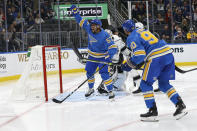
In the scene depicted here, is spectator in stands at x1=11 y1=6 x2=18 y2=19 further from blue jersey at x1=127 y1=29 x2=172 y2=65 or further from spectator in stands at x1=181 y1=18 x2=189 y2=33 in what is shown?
blue jersey at x1=127 y1=29 x2=172 y2=65

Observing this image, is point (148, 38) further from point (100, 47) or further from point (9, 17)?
point (9, 17)

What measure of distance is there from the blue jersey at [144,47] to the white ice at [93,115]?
2.50 feet

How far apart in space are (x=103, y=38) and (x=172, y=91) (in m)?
1.74

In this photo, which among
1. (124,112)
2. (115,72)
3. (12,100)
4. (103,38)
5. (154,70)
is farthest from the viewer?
(115,72)

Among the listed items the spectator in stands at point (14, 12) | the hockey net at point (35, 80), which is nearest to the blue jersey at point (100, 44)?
the hockey net at point (35, 80)

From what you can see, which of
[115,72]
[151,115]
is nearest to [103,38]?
[115,72]

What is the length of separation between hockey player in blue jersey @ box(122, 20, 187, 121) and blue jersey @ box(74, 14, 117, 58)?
4.30 feet

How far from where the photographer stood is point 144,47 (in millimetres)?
3895

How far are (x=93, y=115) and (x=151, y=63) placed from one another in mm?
1140

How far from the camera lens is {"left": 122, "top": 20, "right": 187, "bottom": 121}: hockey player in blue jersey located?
150 inches

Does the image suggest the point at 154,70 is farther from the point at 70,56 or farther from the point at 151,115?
the point at 70,56

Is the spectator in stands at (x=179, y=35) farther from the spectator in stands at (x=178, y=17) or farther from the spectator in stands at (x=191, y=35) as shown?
the spectator in stands at (x=178, y=17)

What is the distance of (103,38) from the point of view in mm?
5305

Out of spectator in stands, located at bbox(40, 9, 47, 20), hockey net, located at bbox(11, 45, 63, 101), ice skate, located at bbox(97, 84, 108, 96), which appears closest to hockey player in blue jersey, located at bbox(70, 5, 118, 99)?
ice skate, located at bbox(97, 84, 108, 96)
